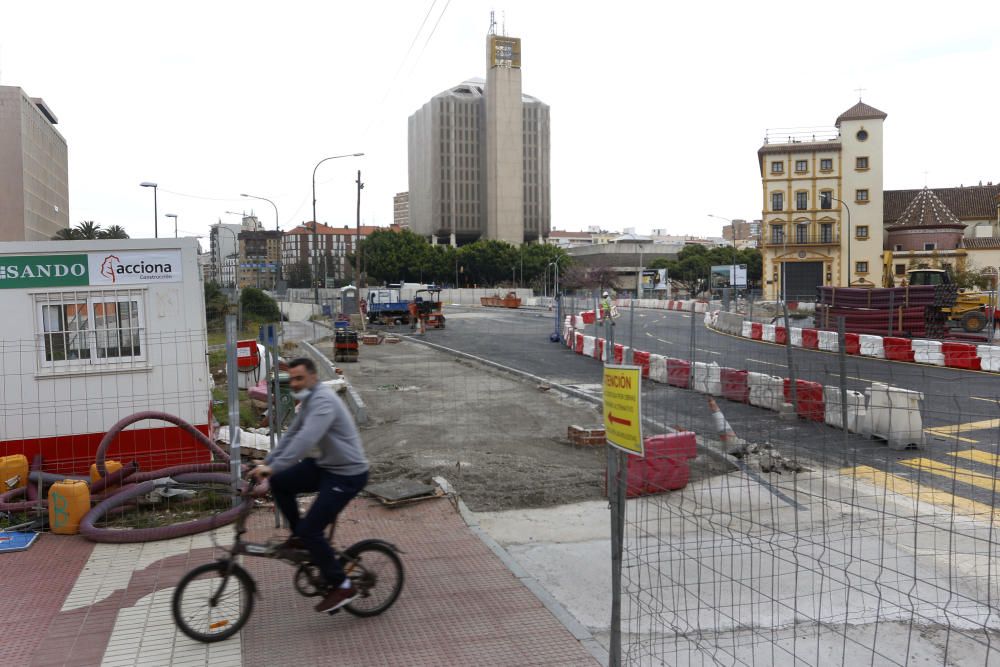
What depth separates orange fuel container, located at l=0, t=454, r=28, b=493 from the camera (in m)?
8.34

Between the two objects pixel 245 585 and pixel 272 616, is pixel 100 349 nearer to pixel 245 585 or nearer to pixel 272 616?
pixel 272 616

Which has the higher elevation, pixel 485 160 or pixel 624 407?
pixel 485 160

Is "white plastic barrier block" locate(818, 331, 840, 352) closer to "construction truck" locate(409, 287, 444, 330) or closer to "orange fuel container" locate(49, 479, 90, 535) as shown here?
"construction truck" locate(409, 287, 444, 330)

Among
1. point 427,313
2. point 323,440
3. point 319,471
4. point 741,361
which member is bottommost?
point 741,361

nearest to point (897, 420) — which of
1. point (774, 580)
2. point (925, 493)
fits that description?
point (925, 493)

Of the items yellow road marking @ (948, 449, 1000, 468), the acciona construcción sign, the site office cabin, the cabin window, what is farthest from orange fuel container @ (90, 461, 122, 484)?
yellow road marking @ (948, 449, 1000, 468)

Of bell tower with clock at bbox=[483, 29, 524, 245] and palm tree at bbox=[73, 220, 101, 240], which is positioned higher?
bell tower with clock at bbox=[483, 29, 524, 245]

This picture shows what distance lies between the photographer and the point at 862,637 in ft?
17.7

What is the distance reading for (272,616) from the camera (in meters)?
5.70

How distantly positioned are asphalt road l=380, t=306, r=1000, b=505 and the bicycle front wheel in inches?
187

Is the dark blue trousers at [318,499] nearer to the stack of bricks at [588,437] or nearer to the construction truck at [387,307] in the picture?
the stack of bricks at [588,437]

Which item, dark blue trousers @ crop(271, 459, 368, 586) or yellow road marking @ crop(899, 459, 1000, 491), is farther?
yellow road marking @ crop(899, 459, 1000, 491)

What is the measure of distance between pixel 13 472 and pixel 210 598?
177 inches

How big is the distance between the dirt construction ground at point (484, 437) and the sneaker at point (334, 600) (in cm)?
326
